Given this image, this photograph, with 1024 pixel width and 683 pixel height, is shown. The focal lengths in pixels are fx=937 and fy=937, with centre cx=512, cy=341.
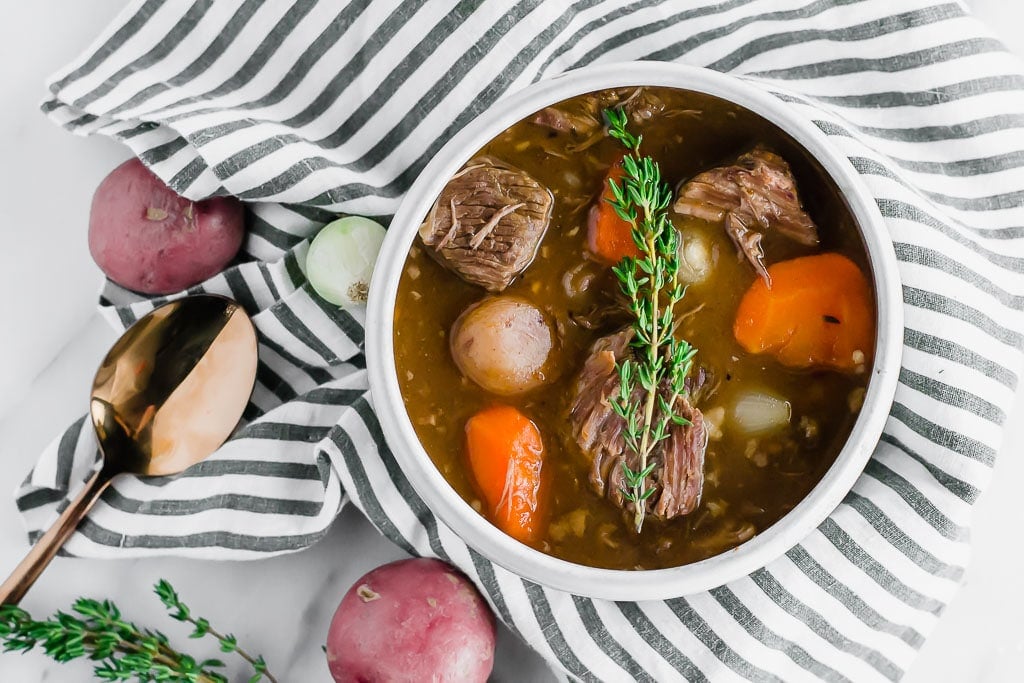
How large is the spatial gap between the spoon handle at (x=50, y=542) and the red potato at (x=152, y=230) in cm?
43

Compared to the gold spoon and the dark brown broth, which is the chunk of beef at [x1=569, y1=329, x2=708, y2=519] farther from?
the gold spoon

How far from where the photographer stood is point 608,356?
145 centimetres

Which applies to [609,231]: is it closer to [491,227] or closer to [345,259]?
[491,227]

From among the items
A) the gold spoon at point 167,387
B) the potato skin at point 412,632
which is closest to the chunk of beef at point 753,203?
the potato skin at point 412,632

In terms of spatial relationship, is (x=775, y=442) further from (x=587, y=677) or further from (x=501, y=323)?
(x=587, y=677)

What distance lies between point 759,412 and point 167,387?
1195 mm

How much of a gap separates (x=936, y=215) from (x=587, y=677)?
1057 mm

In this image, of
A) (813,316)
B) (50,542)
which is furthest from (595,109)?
(50,542)

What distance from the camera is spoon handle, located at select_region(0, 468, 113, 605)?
187cm

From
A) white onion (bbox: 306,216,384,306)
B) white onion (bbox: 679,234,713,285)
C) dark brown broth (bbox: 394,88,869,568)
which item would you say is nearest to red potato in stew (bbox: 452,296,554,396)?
dark brown broth (bbox: 394,88,869,568)

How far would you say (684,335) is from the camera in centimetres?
149

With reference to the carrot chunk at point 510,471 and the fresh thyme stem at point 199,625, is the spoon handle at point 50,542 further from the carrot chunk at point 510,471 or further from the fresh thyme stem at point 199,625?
the carrot chunk at point 510,471

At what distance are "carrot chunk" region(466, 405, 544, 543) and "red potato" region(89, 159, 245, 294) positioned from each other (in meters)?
0.77

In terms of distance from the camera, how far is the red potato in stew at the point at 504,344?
1.48 m
